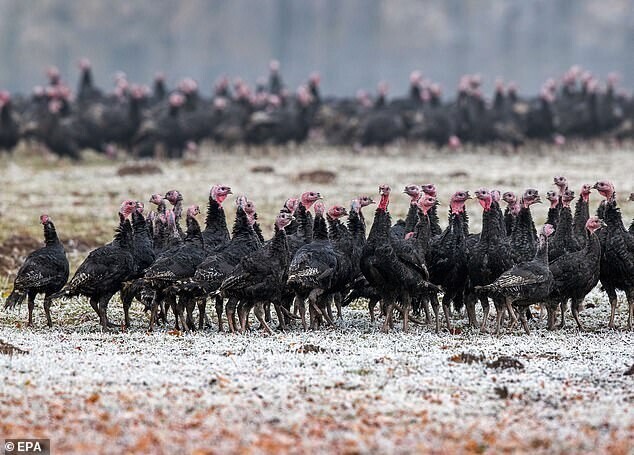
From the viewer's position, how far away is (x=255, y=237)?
19891 mm

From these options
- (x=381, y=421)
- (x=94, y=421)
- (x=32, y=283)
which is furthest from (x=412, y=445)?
(x=32, y=283)

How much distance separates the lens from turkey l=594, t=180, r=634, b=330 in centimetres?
1978

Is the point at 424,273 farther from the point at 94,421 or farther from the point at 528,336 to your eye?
the point at 94,421

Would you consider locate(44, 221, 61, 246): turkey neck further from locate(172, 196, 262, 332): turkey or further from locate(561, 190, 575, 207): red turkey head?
locate(561, 190, 575, 207): red turkey head

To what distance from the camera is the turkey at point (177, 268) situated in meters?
18.7

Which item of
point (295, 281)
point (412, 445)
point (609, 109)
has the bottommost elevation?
point (412, 445)

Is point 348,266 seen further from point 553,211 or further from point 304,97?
point 304,97

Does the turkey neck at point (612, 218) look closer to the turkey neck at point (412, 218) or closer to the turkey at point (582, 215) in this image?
the turkey at point (582, 215)

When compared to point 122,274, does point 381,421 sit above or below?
below

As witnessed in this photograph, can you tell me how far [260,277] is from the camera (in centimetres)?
1859

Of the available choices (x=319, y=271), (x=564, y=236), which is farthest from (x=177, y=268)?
(x=564, y=236)

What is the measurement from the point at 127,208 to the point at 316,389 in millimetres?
8342

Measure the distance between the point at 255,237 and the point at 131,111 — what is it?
43573 mm

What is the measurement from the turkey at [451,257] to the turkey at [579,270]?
1831 mm
